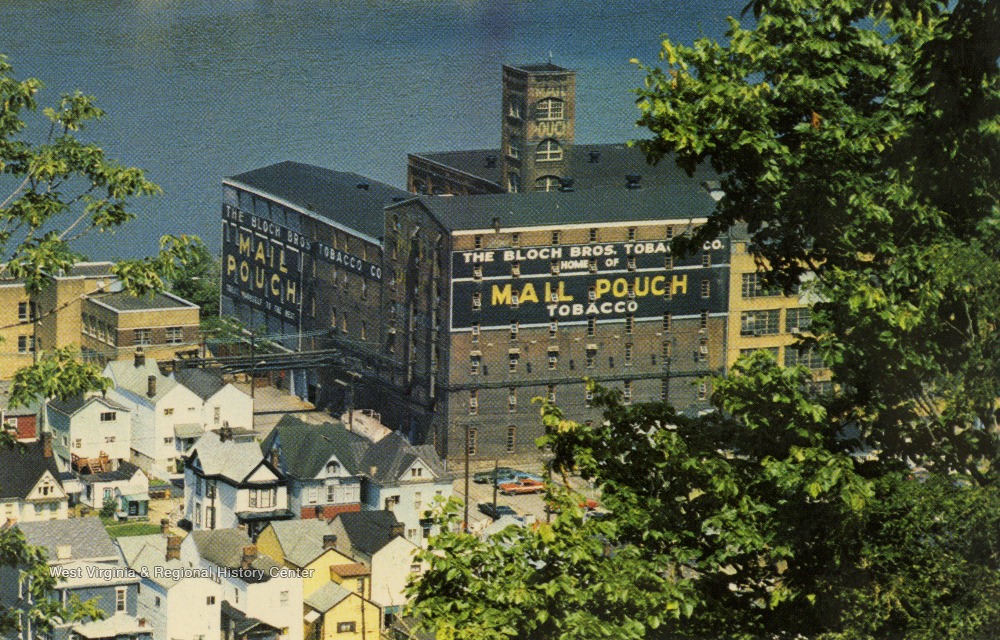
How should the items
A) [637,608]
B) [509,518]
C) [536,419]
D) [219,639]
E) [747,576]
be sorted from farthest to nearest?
[536,419] → [509,518] → [219,639] → [747,576] → [637,608]

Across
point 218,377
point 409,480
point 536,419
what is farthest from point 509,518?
point 218,377

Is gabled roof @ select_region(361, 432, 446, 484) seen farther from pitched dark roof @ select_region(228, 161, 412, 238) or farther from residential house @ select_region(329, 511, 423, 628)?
pitched dark roof @ select_region(228, 161, 412, 238)

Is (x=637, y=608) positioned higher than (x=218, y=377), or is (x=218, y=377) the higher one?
(x=637, y=608)

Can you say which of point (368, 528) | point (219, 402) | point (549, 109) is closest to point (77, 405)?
point (219, 402)

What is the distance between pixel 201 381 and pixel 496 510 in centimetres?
1101

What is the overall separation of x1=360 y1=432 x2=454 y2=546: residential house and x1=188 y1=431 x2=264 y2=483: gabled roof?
2.41m

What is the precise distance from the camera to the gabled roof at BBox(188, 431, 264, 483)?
45000 millimetres

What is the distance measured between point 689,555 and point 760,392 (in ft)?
2.86

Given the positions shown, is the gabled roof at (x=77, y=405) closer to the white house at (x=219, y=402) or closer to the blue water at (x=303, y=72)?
the white house at (x=219, y=402)

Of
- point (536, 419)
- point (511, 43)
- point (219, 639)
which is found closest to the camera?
point (219, 639)

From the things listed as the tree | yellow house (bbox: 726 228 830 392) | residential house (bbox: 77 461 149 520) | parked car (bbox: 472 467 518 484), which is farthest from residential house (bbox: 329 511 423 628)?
the tree

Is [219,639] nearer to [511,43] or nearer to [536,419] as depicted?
[536,419]

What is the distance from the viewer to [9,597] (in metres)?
32.0

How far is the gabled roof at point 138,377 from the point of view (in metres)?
53.4
